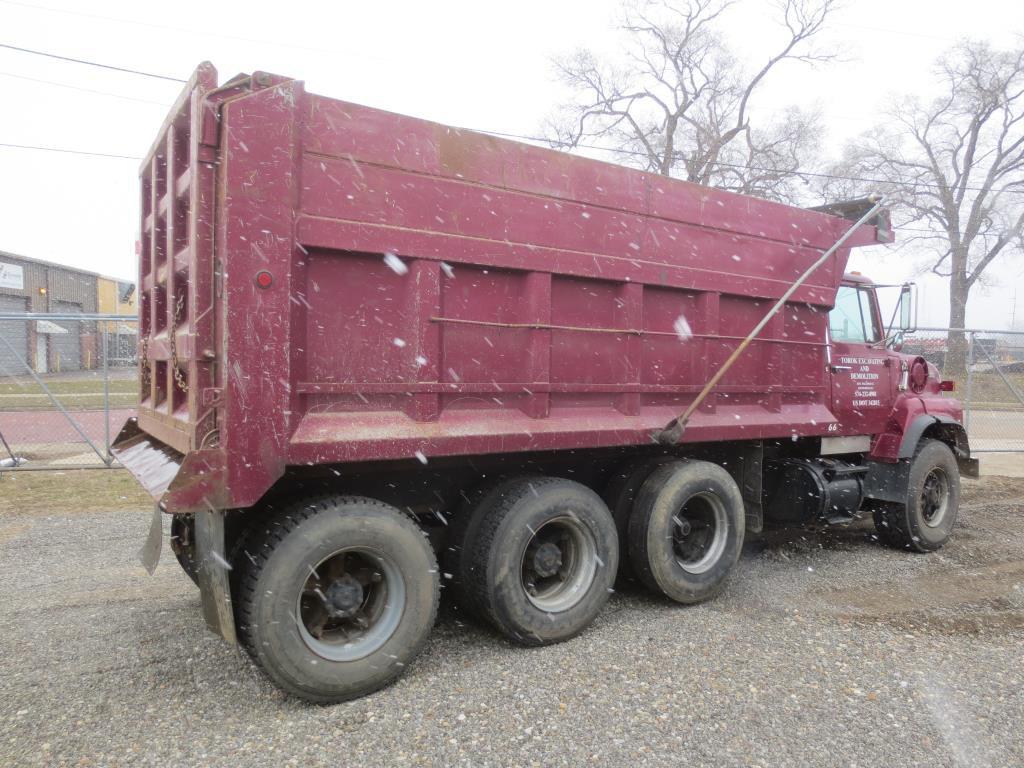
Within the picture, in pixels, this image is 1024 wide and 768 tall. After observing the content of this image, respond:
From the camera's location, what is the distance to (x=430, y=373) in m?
3.60

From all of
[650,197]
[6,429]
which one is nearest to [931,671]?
[650,197]

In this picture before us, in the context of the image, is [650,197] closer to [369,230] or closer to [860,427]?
[369,230]

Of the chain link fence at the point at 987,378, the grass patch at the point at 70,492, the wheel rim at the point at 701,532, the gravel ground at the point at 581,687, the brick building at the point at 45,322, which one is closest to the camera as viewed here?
the gravel ground at the point at 581,687

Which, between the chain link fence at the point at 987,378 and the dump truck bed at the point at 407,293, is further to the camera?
the chain link fence at the point at 987,378

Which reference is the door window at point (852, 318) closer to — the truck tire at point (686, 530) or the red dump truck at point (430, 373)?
the red dump truck at point (430, 373)

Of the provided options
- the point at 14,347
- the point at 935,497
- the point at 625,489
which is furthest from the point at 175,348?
the point at 14,347

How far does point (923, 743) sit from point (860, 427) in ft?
11.3

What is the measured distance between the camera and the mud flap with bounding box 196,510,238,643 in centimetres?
309

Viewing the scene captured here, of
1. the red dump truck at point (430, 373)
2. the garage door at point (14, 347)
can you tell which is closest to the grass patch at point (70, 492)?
the garage door at point (14, 347)

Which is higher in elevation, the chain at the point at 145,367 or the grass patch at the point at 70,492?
the chain at the point at 145,367

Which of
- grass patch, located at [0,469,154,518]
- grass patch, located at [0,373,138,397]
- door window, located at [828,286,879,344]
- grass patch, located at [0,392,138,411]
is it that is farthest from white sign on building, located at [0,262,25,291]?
door window, located at [828,286,879,344]

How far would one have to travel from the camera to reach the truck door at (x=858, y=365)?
5789mm

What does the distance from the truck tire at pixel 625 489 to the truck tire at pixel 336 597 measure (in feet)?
5.15

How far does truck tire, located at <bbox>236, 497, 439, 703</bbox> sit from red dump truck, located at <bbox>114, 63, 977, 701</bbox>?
0.01 meters
